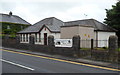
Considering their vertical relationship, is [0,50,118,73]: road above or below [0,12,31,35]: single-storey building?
below

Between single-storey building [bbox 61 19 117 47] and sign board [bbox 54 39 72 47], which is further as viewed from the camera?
single-storey building [bbox 61 19 117 47]

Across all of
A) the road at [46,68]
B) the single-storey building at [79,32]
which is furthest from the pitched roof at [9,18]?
the road at [46,68]

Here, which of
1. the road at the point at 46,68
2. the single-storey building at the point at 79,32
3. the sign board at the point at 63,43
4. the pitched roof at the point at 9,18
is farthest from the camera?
the pitched roof at the point at 9,18

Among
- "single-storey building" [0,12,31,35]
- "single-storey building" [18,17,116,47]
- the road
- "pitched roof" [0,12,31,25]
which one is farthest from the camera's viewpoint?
"pitched roof" [0,12,31,25]

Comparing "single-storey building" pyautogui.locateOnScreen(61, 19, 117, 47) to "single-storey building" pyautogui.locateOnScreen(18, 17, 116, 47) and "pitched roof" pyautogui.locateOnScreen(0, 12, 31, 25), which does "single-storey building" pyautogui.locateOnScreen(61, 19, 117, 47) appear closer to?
"single-storey building" pyautogui.locateOnScreen(18, 17, 116, 47)

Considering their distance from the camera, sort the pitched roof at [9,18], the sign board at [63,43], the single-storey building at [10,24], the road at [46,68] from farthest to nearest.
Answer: the pitched roof at [9,18], the single-storey building at [10,24], the sign board at [63,43], the road at [46,68]

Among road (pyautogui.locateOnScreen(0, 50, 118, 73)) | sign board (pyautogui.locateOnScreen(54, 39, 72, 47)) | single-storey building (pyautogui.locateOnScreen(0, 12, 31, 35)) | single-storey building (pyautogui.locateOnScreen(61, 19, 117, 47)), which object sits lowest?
road (pyautogui.locateOnScreen(0, 50, 118, 73))

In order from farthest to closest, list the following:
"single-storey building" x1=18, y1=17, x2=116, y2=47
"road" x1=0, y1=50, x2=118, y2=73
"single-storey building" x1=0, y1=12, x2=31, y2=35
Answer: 1. "single-storey building" x1=0, y1=12, x2=31, y2=35
2. "single-storey building" x1=18, y1=17, x2=116, y2=47
3. "road" x1=0, y1=50, x2=118, y2=73

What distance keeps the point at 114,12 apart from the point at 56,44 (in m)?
17.0

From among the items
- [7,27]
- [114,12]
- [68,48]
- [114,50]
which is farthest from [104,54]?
[7,27]

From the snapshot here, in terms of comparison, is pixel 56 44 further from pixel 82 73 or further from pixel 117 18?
pixel 117 18

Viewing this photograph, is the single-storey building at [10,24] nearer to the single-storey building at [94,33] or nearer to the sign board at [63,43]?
the single-storey building at [94,33]

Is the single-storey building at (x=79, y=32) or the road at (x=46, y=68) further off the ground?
the single-storey building at (x=79, y=32)

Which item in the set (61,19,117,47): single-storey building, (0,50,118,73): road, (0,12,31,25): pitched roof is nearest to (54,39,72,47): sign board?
(61,19,117,47): single-storey building
